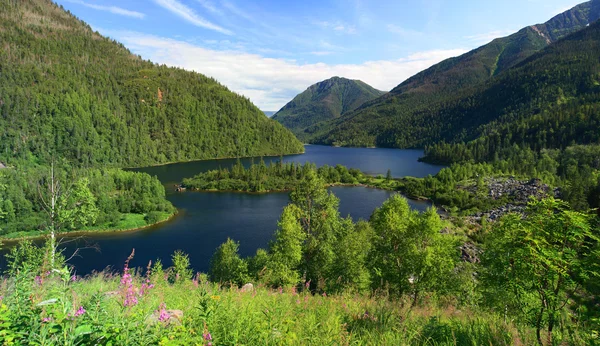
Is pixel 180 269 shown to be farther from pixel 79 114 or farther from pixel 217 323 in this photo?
pixel 79 114

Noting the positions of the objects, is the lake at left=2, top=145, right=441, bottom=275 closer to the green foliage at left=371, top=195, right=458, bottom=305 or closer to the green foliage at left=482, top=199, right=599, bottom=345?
the green foliage at left=371, top=195, right=458, bottom=305

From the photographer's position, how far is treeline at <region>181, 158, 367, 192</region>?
9644 cm

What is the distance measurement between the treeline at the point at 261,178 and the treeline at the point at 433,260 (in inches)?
2504

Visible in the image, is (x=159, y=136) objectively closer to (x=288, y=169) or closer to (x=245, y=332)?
(x=288, y=169)

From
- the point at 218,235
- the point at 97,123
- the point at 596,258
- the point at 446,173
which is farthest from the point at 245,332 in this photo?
the point at 97,123

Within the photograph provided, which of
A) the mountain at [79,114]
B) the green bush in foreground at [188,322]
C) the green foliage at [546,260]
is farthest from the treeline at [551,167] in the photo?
the mountain at [79,114]

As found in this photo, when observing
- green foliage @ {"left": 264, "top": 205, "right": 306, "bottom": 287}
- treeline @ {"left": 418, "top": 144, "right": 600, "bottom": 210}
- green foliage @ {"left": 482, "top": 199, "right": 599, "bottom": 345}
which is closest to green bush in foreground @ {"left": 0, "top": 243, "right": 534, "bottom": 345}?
green foliage @ {"left": 482, "top": 199, "right": 599, "bottom": 345}

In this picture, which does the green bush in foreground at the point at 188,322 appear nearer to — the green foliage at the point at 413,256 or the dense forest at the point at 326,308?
the dense forest at the point at 326,308

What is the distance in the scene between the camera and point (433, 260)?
1908cm

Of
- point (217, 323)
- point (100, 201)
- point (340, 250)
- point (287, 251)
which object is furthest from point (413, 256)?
point (100, 201)

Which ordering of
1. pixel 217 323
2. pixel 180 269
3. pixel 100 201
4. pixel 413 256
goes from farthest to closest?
pixel 100 201, pixel 180 269, pixel 413 256, pixel 217 323

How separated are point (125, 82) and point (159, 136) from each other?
52089 mm

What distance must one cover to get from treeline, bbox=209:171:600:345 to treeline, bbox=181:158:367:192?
209ft

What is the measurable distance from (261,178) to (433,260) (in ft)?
282
